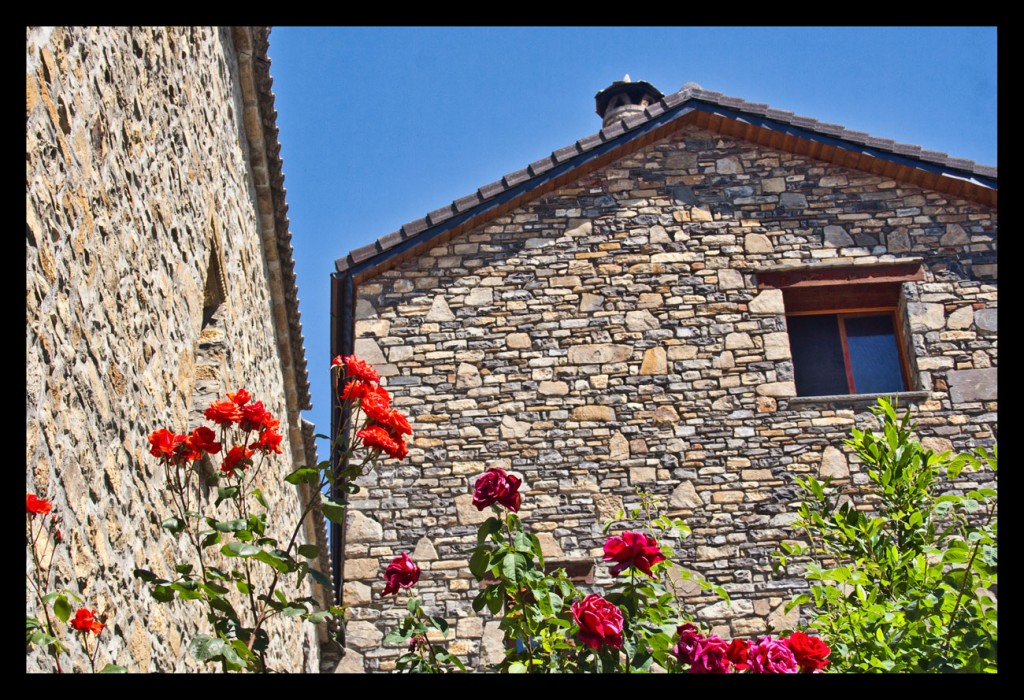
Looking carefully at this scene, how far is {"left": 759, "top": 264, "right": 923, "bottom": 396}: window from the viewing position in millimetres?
8336

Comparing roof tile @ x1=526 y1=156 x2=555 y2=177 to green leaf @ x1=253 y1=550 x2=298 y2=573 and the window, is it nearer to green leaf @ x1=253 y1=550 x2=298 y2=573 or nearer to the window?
the window

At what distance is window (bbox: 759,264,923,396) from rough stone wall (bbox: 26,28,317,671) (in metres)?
4.50

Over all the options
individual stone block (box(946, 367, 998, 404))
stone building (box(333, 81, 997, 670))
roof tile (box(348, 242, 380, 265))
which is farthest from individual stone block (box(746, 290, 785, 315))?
roof tile (box(348, 242, 380, 265))

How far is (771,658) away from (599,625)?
43 centimetres

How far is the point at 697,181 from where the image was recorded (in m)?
8.97

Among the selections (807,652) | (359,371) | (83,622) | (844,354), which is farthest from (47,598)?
(844,354)

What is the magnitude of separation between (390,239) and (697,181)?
264 centimetres

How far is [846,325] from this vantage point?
28.2 feet

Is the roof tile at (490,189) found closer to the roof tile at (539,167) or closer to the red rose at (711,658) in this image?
the roof tile at (539,167)

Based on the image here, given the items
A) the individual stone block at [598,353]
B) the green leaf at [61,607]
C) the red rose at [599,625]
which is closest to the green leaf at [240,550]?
the green leaf at [61,607]

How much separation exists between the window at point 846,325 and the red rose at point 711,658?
19.5 feet
